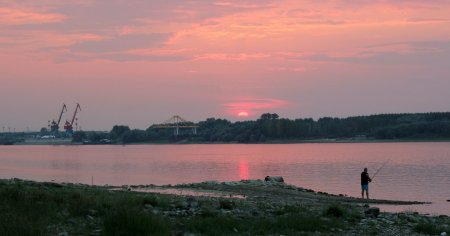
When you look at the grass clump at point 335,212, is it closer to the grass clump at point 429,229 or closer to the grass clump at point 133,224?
the grass clump at point 429,229

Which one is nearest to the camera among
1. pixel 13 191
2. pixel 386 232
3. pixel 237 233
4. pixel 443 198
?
pixel 237 233

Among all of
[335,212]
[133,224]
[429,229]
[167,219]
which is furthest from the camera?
[335,212]

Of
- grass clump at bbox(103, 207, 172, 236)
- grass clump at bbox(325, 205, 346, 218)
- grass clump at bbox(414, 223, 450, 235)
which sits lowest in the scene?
grass clump at bbox(414, 223, 450, 235)

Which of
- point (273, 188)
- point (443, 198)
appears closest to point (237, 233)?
point (273, 188)

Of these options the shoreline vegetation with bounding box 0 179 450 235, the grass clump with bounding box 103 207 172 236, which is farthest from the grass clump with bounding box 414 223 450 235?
the grass clump with bounding box 103 207 172 236

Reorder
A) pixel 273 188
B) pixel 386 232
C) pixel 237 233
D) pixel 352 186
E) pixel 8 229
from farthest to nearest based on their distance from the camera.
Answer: pixel 352 186 < pixel 273 188 < pixel 386 232 < pixel 237 233 < pixel 8 229

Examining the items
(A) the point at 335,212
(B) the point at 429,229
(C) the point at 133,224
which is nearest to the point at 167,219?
(C) the point at 133,224

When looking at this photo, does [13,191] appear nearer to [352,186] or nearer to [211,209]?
[211,209]

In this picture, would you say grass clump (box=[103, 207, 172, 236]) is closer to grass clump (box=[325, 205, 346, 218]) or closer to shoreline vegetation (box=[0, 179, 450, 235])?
shoreline vegetation (box=[0, 179, 450, 235])

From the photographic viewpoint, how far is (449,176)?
215ft

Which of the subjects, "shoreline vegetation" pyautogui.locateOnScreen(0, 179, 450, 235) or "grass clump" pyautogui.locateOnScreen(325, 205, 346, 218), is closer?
"shoreline vegetation" pyautogui.locateOnScreen(0, 179, 450, 235)

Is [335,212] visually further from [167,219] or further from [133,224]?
[133,224]

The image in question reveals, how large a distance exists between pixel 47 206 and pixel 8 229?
143 inches

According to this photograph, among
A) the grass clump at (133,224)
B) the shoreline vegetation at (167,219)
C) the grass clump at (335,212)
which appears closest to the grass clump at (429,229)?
the shoreline vegetation at (167,219)
